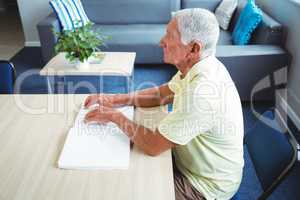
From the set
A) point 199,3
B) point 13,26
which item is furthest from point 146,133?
point 13,26

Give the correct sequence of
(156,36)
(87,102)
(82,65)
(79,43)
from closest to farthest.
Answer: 1. (87,102)
2. (79,43)
3. (82,65)
4. (156,36)

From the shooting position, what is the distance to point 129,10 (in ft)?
12.7

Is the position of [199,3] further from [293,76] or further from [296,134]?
[296,134]

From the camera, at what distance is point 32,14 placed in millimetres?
4152

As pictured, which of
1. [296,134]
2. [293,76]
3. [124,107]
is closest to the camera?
[124,107]

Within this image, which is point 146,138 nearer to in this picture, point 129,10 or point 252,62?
point 252,62

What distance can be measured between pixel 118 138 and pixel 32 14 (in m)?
3.75

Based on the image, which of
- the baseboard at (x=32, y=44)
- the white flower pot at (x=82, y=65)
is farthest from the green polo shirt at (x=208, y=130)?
the baseboard at (x=32, y=44)

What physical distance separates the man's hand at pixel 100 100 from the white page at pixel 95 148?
154mm

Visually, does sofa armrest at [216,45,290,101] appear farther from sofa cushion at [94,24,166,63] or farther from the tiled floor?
the tiled floor

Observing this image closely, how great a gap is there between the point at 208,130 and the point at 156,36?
2.58m

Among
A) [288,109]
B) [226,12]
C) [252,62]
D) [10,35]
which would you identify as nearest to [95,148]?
[252,62]

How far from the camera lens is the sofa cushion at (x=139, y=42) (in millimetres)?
3340

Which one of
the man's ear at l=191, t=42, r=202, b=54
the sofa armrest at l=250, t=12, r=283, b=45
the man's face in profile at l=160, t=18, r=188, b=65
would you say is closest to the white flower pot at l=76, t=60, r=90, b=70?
the man's face in profile at l=160, t=18, r=188, b=65
